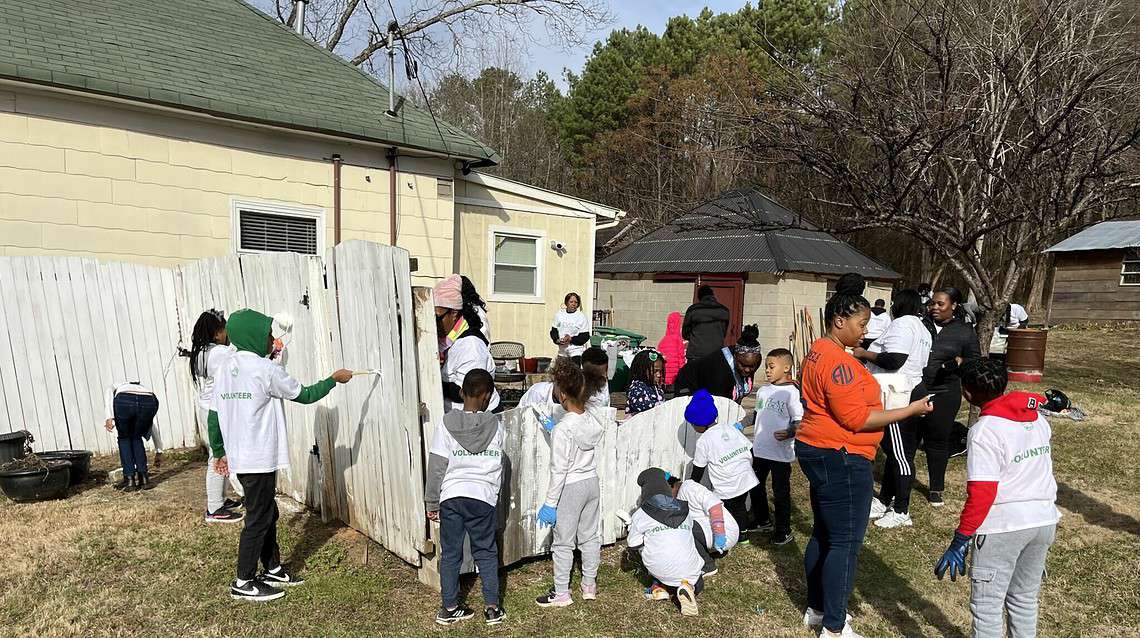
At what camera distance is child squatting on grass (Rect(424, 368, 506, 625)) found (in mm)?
3643

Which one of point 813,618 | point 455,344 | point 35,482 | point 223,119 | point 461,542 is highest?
point 223,119

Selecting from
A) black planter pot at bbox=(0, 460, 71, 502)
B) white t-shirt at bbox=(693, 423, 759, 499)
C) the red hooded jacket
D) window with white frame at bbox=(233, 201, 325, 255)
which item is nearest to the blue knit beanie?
white t-shirt at bbox=(693, 423, 759, 499)

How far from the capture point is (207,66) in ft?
28.0

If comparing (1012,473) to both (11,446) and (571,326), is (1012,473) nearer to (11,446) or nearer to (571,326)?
(571,326)

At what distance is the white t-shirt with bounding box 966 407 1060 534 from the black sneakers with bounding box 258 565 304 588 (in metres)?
3.73

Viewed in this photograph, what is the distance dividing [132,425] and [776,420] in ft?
17.4

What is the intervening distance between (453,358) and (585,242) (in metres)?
7.39

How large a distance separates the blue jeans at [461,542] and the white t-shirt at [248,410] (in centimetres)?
110

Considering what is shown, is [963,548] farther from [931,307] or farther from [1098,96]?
[1098,96]

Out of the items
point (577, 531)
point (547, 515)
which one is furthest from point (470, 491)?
point (577, 531)

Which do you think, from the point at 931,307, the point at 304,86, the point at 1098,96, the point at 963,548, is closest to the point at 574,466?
the point at 963,548

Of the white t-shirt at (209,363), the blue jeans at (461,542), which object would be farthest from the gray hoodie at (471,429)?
the white t-shirt at (209,363)

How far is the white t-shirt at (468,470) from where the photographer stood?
3639 mm

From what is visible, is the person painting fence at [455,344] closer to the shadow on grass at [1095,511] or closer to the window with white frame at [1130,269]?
the shadow on grass at [1095,511]
